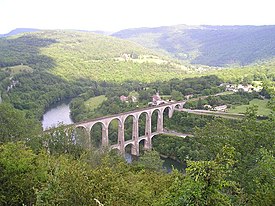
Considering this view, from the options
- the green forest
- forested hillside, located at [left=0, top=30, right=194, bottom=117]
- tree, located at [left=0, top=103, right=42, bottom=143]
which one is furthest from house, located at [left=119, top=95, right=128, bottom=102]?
tree, located at [left=0, top=103, right=42, bottom=143]

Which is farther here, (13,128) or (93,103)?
(93,103)

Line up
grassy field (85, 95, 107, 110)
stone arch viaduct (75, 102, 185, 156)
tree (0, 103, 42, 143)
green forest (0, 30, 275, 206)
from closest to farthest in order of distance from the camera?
green forest (0, 30, 275, 206), tree (0, 103, 42, 143), stone arch viaduct (75, 102, 185, 156), grassy field (85, 95, 107, 110)

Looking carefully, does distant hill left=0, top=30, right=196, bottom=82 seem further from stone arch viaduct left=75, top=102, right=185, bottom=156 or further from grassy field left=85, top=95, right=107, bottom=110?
stone arch viaduct left=75, top=102, right=185, bottom=156

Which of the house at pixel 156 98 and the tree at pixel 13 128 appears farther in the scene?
the house at pixel 156 98

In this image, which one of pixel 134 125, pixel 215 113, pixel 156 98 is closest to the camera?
pixel 134 125

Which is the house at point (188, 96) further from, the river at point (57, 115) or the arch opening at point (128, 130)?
the river at point (57, 115)

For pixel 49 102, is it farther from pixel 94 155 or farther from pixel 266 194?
pixel 266 194

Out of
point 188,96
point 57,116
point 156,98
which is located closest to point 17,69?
point 57,116

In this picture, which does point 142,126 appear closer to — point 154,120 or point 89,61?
point 154,120

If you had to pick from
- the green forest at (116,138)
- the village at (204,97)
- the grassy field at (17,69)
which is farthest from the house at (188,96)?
the grassy field at (17,69)
